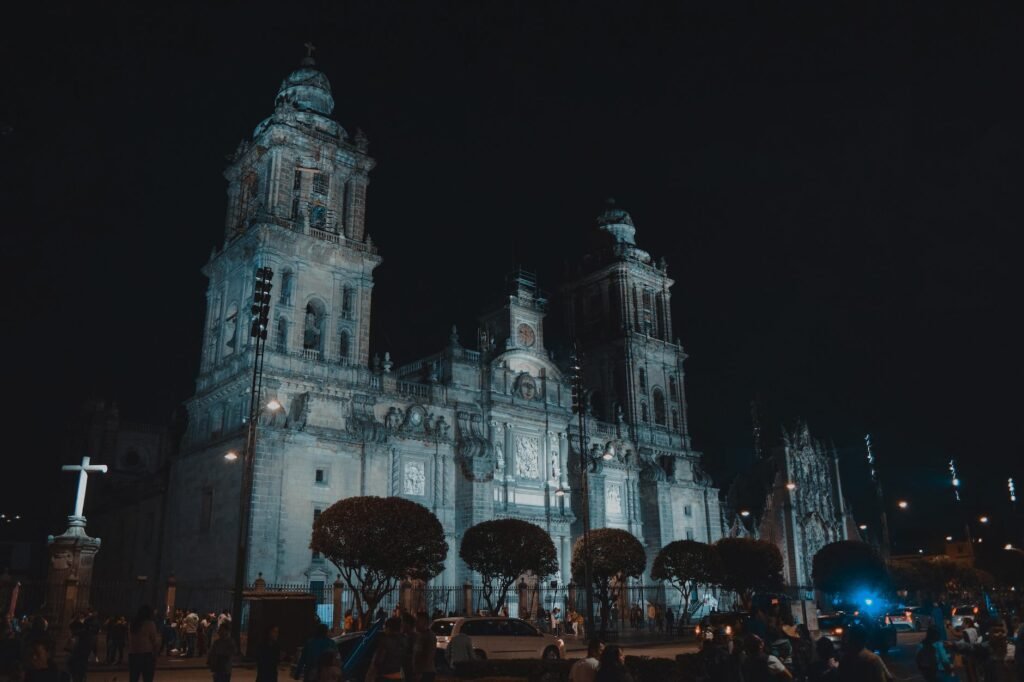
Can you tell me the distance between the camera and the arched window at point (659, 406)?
6619 cm

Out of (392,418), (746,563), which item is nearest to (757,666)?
(392,418)

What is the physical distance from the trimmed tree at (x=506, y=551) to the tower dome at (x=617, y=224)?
121 feet

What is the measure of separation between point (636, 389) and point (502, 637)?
43.9 m

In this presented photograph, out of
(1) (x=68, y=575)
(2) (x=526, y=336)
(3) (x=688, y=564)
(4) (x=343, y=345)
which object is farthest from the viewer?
(2) (x=526, y=336)

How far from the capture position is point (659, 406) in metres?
66.8

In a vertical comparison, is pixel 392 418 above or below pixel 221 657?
above

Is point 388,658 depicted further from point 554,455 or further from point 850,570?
point 554,455

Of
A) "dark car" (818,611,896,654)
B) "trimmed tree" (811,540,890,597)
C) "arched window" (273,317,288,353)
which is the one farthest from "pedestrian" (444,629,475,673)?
"trimmed tree" (811,540,890,597)

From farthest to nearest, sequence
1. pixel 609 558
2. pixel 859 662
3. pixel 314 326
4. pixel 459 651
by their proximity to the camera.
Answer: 1. pixel 314 326
2. pixel 609 558
3. pixel 459 651
4. pixel 859 662

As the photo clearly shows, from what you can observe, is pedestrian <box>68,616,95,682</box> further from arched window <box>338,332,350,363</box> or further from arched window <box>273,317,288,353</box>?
arched window <box>338,332,350,363</box>

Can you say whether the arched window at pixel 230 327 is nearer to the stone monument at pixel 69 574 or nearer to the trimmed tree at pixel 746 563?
the stone monument at pixel 69 574

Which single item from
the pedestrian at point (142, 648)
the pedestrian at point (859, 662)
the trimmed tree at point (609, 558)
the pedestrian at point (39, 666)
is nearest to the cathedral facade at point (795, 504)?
the trimmed tree at point (609, 558)

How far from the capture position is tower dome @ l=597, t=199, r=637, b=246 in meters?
71.4

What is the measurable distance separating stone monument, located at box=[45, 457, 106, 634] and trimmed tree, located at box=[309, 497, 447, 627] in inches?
336
